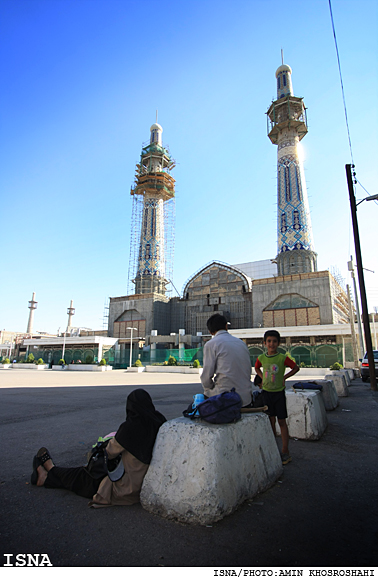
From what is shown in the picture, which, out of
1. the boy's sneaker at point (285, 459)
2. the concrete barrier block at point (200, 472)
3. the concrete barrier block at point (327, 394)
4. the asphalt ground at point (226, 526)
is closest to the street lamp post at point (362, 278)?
the concrete barrier block at point (327, 394)

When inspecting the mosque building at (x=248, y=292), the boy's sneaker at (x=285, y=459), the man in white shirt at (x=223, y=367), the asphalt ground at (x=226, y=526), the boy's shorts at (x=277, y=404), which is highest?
the mosque building at (x=248, y=292)

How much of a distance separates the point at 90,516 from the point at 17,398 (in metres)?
7.92

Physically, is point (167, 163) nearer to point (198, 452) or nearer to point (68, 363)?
point (68, 363)

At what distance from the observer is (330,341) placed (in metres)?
32.8

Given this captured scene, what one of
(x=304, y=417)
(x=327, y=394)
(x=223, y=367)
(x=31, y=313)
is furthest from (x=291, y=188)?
(x=31, y=313)

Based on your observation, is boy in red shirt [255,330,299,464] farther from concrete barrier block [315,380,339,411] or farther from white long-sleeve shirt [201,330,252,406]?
concrete barrier block [315,380,339,411]

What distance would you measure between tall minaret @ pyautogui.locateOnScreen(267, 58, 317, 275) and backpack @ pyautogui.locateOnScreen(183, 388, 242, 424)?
39018mm

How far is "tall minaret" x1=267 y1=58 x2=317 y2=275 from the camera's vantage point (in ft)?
132

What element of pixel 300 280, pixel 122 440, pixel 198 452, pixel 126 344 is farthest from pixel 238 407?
pixel 126 344

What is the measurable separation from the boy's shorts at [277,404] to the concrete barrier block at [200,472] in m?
1.10

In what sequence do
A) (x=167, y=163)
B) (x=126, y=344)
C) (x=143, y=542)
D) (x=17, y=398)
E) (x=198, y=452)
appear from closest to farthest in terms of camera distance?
(x=143, y=542) < (x=198, y=452) < (x=17, y=398) < (x=126, y=344) < (x=167, y=163)

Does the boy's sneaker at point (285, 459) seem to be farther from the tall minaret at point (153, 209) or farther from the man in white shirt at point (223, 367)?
the tall minaret at point (153, 209)

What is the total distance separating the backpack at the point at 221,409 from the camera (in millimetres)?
2600

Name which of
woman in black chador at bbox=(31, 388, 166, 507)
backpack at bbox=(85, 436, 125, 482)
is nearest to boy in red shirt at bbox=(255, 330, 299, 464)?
woman in black chador at bbox=(31, 388, 166, 507)
